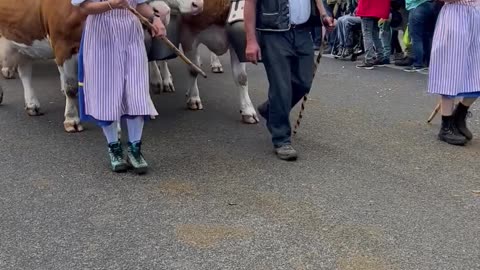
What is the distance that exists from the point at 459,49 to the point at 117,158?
282cm

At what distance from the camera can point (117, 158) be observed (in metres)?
4.82

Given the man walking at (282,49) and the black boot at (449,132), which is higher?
the man walking at (282,49)

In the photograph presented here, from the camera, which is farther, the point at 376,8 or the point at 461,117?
the point at 376,8

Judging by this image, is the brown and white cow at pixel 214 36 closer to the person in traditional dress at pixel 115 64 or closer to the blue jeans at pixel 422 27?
the person in traditional dress at pixel 115 64

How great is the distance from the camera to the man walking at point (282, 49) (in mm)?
4918

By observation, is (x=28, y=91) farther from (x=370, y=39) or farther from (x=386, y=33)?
(x=386, y=33)

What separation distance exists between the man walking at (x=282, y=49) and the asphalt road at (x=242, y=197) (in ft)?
0.97

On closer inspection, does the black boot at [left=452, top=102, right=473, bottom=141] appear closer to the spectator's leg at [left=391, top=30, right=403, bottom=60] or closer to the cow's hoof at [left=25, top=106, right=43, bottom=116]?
the cow's hoof at [left=25, top=106, right=43, bottom=116]

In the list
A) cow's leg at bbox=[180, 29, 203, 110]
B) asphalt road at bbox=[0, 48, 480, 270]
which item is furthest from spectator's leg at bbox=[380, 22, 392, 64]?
cow's leg at bbox=[180, 29, 203, 110]

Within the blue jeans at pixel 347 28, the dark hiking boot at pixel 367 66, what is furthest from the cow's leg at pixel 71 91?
the blue jeans at pixel 347 28

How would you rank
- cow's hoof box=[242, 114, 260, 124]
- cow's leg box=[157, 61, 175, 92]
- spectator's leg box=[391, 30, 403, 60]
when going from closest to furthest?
cow's hoof box=[242, 114, 260, 124] < cow's leg box=[157, 61, 175, 92] < spectator's leg box=[391, 30, 403, 60]

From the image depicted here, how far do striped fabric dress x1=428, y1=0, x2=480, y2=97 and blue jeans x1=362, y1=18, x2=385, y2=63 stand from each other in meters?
4.11

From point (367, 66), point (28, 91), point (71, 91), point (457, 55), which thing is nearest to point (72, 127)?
point (71, 91)

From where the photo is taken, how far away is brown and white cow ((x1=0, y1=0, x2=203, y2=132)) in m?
5.21
